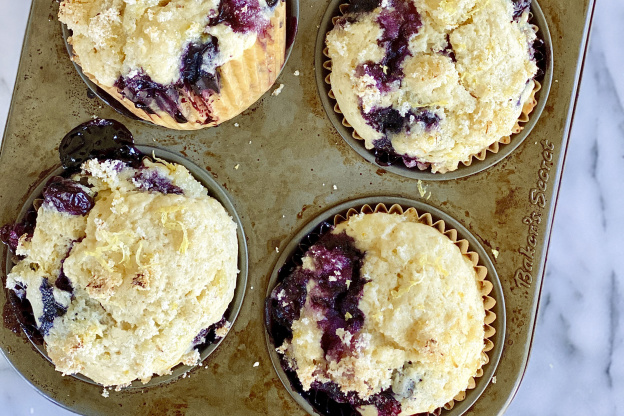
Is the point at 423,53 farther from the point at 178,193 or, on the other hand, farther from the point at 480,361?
the point at 480,361

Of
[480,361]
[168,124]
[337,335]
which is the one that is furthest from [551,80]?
[168,124]

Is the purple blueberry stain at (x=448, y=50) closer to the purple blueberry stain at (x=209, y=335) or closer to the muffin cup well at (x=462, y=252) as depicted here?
the muffin cup well at (x=462, y=252)

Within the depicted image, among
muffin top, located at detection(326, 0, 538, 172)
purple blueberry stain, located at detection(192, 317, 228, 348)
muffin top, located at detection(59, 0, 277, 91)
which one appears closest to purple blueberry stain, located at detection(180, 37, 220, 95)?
muffin top, located at detection(59, 0, 277, 91)

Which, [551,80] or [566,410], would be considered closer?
[551,80]

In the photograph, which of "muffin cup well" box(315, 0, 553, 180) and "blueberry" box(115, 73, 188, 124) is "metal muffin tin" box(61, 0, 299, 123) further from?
"blueberry" box(115, 73, 188, 124)

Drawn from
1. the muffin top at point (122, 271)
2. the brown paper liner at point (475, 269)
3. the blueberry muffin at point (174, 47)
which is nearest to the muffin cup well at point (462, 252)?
the brown paper liner at point (475, 269)

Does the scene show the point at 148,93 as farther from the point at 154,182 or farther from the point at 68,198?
the point at 68,198

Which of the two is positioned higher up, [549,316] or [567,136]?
[567,136]
